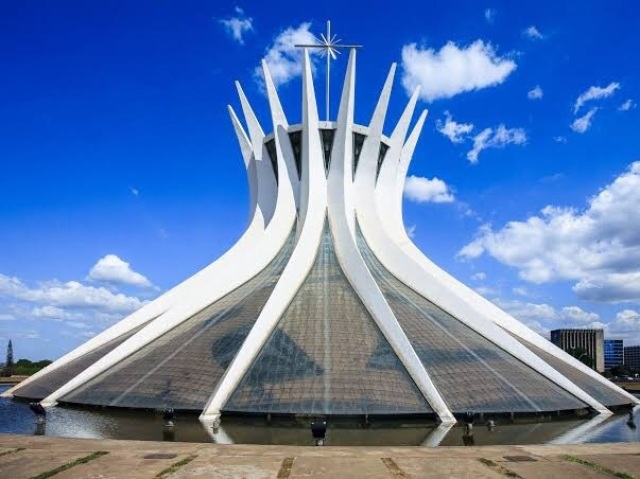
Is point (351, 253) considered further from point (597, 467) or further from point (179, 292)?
point (597, 467)

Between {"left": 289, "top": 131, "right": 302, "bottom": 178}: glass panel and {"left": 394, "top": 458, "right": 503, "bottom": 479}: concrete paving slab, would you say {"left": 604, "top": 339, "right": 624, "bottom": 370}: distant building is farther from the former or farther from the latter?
{"left": 394, "top": 458, "right": 503, "bottom": 479}: concrete paving slab

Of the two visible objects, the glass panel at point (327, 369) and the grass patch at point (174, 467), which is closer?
the grass patch at point (174, 467)

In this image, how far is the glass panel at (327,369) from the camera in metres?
17.5

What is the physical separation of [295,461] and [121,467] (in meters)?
3.54

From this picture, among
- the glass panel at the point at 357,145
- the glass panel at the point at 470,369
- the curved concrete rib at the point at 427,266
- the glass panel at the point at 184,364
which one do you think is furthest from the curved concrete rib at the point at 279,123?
the glass panel at the point at 470,369

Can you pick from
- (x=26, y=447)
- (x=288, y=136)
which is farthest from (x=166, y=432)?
(x=288, y=136)

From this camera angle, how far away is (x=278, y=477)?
32.5ft

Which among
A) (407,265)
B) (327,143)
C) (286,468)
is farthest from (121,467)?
(327,143)

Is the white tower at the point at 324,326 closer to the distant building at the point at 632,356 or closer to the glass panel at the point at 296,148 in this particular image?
the glass panel at the point at 296,148

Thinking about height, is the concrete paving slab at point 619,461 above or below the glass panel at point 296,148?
below

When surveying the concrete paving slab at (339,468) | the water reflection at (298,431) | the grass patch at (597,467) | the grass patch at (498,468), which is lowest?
the water reflection at (298,431)

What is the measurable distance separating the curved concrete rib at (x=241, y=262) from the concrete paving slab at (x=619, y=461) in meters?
18.2

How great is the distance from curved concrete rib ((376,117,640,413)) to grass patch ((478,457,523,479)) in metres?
13.1

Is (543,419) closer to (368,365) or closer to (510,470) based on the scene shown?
(368,365)
